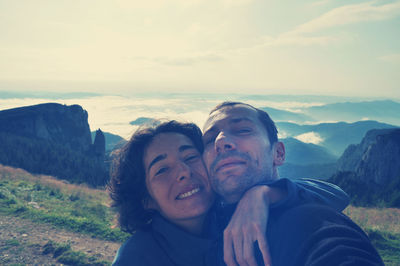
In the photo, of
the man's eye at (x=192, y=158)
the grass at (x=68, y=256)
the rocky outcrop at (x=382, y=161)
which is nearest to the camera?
the man's eye at (x=192, y=158)

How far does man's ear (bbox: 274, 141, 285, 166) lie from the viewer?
3.68 metres

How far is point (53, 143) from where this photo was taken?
50.8 m

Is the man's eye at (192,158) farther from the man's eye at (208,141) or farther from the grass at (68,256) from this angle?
the grass at (68,256)

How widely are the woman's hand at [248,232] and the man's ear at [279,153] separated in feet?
3.62

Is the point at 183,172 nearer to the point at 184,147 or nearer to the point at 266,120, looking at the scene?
the point at 184,147

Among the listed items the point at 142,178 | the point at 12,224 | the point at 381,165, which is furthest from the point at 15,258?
the point at 381,165

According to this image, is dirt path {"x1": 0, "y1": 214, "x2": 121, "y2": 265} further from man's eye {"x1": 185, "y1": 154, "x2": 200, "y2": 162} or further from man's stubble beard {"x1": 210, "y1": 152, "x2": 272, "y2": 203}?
man's stubble beard {"x1": 210, "y1": 152, "x2": 272, "y2": 203}

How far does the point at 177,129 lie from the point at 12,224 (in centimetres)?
919

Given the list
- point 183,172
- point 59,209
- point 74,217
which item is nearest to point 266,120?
point 183,172

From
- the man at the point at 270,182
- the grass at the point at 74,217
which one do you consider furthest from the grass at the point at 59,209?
Answer: the man at the point at 270,182

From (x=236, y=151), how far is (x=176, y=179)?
73 cm

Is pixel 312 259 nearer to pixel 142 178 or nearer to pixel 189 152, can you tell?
pixel 189 152

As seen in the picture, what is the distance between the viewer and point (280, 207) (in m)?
2.48

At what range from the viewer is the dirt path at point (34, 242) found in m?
7.55
